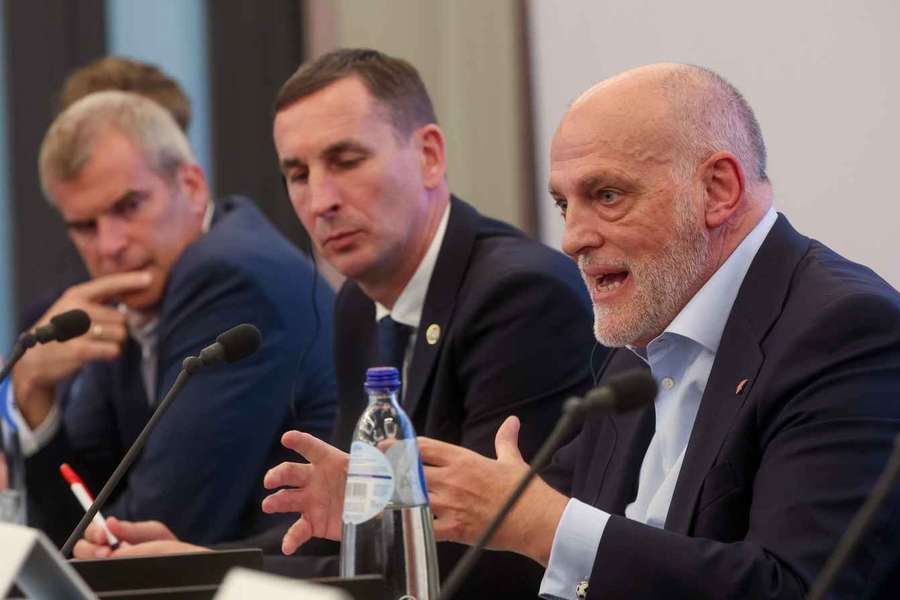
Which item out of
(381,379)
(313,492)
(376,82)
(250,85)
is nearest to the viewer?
(381,379)

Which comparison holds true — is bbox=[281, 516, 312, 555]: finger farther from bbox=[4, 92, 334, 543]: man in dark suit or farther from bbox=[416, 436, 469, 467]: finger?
bbox=[4, 92, 334, 543]: man in dark suit

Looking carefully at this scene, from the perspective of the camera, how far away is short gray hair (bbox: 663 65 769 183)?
1.88 m

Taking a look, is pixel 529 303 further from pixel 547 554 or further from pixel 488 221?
pixel 547 554

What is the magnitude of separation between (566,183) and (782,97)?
1.10 meters

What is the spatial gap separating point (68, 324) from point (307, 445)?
1.81ft

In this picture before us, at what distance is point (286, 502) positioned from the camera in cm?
184

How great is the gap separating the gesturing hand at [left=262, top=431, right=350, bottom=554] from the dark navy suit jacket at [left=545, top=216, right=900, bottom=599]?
15.1 inches

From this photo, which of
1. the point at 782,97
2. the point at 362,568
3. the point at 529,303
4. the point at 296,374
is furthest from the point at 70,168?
the point at 362,568

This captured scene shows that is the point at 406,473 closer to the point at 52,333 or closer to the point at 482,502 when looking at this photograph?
the point at 482,502

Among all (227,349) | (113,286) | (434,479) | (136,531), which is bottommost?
(136,531)

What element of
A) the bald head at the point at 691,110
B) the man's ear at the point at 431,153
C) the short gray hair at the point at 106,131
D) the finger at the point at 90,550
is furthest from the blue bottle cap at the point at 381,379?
the short gray hair at the point at 106,131

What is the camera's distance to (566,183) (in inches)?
76.2

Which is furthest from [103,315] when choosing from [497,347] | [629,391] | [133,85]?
[629,391]

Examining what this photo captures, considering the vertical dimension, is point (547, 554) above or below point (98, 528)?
above
